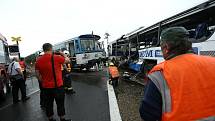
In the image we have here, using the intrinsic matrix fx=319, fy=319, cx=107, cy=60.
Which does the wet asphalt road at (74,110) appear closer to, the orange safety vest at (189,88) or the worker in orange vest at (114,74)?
the worker in orange vest at (114,74)

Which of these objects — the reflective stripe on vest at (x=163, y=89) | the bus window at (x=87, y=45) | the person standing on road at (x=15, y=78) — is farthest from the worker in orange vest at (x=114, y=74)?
the bus window at (x=87, y=45)

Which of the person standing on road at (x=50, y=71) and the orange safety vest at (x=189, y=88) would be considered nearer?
the orange safety vest at (x=189, y=88)

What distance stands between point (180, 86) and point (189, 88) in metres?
0.07

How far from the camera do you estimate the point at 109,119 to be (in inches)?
301

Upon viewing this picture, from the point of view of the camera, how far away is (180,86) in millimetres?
2438

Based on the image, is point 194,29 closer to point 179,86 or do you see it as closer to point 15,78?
point 15,78

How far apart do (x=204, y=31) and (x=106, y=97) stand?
4352 millimetres

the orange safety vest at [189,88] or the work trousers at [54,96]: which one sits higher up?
the orange safety vest at [189,88]

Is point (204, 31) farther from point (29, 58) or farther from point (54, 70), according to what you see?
point (29, 58)

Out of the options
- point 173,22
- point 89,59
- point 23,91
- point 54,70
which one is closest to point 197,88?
point 54,70

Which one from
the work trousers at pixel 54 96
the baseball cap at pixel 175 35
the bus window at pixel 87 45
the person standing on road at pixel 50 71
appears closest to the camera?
the baseball cap at pixel 175 35

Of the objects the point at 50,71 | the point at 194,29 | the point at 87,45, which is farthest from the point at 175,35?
the point at 87,45

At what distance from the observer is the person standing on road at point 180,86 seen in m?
2.40

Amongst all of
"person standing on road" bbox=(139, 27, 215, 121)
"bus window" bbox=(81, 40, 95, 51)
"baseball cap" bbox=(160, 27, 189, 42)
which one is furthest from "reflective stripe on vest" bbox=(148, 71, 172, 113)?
"bus window" bbox=(81, 40, 95, 51)
